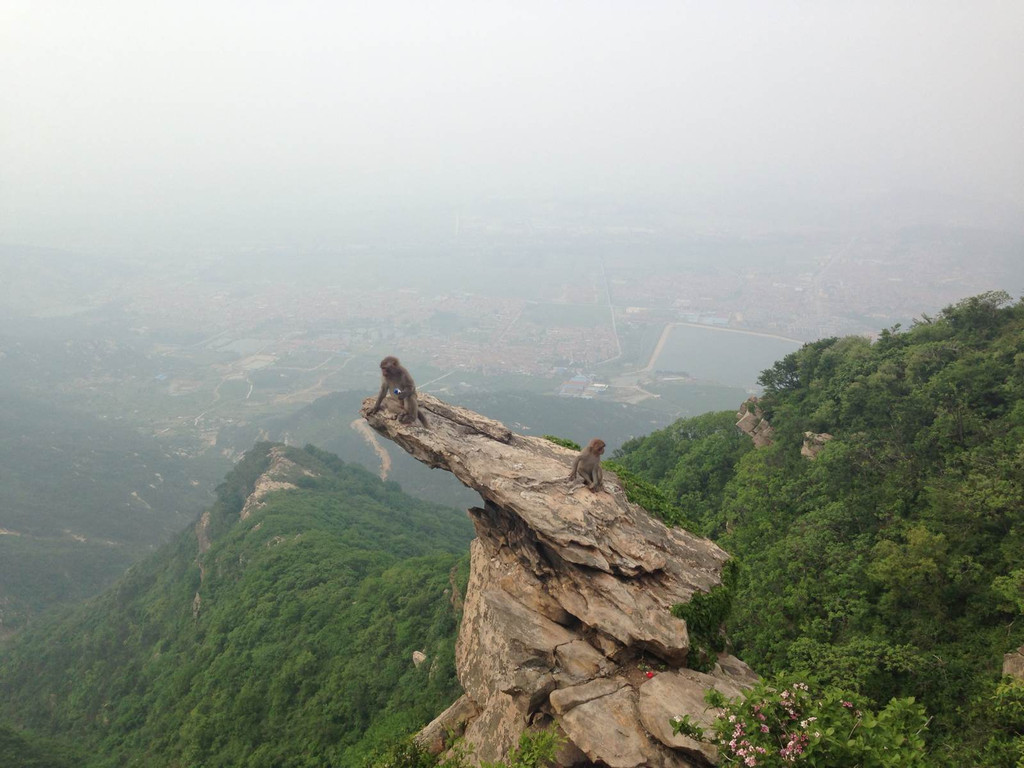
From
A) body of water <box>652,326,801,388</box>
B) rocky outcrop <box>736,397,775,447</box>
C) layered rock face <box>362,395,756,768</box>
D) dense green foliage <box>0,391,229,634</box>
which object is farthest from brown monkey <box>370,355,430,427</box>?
body of water <box>652,326,801,388</box>

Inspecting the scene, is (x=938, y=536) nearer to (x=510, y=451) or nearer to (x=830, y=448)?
(x=830, y=448)

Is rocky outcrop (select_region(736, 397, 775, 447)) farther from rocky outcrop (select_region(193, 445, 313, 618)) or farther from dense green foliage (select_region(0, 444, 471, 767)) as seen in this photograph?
rocky outcrop (select_region(193, 445, 313, 618))

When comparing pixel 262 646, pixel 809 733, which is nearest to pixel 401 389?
pixel 809 733

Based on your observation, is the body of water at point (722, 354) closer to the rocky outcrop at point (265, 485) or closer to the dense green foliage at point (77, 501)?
the rocky outcrop at point (265, 485)

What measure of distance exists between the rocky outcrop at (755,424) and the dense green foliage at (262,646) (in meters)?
15.8

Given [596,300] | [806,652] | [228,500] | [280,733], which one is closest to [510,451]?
[806,652]

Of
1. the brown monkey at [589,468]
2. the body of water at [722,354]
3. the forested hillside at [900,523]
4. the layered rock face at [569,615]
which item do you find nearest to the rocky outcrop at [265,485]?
the forested hillside at [900,523]

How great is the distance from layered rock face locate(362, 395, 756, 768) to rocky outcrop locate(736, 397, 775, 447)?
15508 mm

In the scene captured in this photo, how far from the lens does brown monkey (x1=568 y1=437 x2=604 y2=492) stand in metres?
12.3

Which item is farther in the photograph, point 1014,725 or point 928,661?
point 928,661

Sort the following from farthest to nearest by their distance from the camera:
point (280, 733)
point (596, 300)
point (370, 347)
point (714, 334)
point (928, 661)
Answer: point (596, 300) → point (370, 347) → point (714, 334) → point (280, 733) → point (928, 661)

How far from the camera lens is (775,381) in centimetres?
2870

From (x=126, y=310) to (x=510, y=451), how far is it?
23604 centimetres

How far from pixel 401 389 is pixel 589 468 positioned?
5.28 metres
